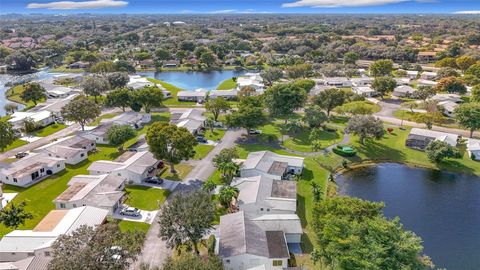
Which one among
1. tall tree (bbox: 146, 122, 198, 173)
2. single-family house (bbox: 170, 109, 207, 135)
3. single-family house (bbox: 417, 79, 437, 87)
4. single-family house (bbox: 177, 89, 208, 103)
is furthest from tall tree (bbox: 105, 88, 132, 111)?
single-family house (bbox: 417, 79, 437, 87)

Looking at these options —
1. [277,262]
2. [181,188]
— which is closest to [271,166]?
[181,188]

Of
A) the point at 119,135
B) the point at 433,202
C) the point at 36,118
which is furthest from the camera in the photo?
the point at 36,118

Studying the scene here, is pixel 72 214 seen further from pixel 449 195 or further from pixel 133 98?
pixel 449 195

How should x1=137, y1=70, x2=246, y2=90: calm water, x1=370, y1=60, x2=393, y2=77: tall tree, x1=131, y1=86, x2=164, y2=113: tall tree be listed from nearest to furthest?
x1=131, y1=86, x2=164, y2=113: tall tree
x1=370, y1=60, x2=393, y2=77: tall tree
x1=137, y1=70, x2=246, y2=90: calm water

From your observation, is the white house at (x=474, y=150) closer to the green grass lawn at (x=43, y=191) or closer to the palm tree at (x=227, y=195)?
the palm tree at (x=227, y=195)

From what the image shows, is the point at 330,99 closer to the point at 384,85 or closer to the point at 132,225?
the point at 384,85

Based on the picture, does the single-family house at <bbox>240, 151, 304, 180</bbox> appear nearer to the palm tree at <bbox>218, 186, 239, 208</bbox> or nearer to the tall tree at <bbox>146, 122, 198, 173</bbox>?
the palm tree at <bbox>218, 186, 239, 208</bbox>

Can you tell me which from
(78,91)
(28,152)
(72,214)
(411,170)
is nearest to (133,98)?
(28,152)
